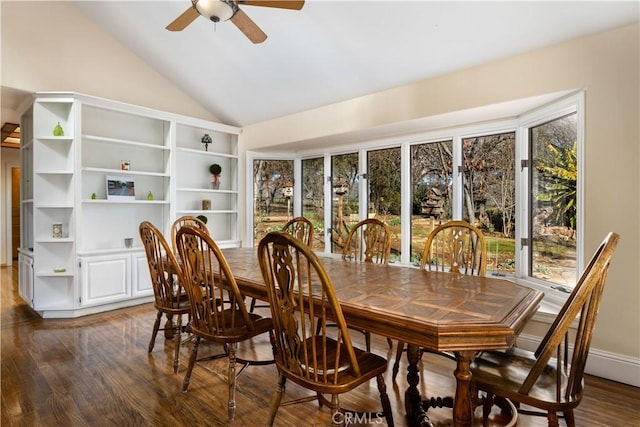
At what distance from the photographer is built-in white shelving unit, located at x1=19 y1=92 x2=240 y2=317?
12.0 feet

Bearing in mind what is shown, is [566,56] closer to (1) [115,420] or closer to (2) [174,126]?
(1) [115,420]

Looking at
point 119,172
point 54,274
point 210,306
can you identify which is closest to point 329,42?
point 210,306

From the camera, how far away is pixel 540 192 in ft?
9.93

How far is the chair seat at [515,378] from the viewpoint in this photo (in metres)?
1.32

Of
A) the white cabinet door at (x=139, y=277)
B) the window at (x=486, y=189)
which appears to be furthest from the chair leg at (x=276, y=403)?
the white cabinet door at (x=139, y=277)

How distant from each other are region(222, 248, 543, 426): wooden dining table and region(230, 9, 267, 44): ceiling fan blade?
174cm

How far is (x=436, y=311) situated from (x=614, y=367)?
73.9 inches

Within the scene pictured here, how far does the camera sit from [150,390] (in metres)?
2.22

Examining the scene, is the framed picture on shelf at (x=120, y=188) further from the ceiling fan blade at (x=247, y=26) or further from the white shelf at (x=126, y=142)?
the ceiling fan blade at (x=247, y=26)

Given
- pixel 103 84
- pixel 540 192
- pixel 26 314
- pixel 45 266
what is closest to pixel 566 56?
pixel 540 192

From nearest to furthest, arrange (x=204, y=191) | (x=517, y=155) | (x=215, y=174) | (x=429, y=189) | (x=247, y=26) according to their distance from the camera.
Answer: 1. (x=247, y=26)
2. (x=517, y=155)
3. (x=429, y=189)
4. (x=204, y=191)
5. (x=215, y=174)

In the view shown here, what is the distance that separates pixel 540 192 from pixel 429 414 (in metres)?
2.14

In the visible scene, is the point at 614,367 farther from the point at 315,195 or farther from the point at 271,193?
the point at 271,193

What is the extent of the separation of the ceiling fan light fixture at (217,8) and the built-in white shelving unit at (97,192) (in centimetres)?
230
